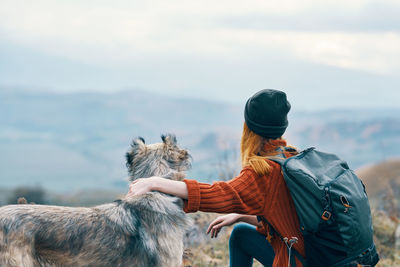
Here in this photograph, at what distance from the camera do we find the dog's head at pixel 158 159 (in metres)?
3.95

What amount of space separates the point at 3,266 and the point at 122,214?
36.0 inches

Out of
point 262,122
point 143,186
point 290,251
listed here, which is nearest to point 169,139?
point 143,186

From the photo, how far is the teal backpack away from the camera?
3.37 meters

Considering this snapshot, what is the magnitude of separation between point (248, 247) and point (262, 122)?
4.50 ft

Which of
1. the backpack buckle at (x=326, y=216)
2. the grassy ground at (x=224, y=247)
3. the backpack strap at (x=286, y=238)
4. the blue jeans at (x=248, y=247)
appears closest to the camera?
the backpack buckle at (x=326, y=216)

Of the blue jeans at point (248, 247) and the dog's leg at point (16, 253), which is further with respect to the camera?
A: the blue jeans at point (248, 247)

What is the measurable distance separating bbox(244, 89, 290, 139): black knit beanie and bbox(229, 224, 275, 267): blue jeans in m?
1.11

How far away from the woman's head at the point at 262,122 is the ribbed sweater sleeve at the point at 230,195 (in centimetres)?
11

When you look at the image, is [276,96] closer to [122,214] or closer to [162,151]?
[162,151]

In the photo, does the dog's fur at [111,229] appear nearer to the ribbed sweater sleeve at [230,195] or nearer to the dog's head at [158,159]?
the dog's head at [158,159]

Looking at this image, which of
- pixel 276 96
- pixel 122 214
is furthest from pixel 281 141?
pixel 122 214

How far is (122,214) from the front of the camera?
12.4 ft

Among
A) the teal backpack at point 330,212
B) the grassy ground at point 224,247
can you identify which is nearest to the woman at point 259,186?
the teal backpack at point 330,212

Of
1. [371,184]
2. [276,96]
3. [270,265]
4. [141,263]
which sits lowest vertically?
[371,184]
